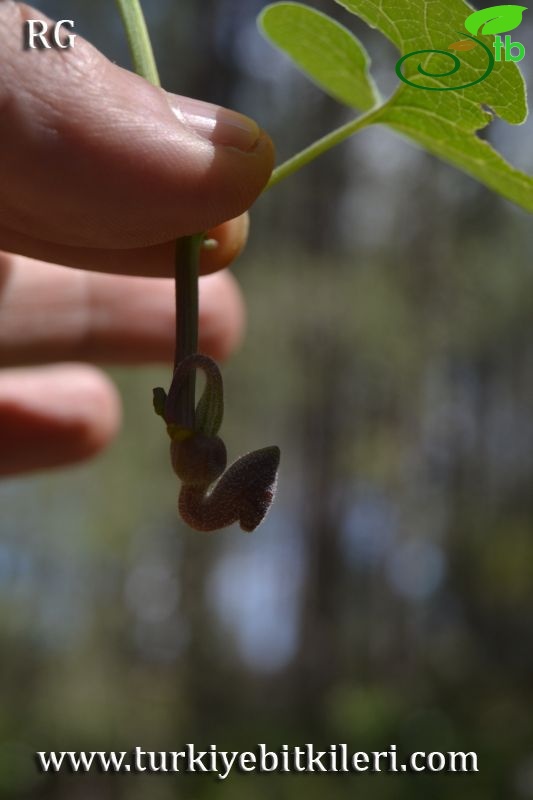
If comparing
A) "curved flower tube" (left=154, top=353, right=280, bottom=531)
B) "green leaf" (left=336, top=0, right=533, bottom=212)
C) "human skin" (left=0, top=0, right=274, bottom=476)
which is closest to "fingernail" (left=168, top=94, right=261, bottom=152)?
"human skin" (left=0, top=0, right=274, bottom=476)

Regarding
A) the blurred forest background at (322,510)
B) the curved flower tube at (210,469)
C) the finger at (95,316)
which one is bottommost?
the blurred forest background at (322,510)

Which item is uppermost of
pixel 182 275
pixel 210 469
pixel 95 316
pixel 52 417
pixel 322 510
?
pixel 182 275

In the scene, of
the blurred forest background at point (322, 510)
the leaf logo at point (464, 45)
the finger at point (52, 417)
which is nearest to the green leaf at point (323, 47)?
the leaf logo at point (464, 45)

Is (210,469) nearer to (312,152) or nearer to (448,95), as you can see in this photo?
(312,152)

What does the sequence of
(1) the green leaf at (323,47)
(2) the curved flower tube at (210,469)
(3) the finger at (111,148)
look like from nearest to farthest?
(2) the curved flower tube at (210,469), (3) the finger at (111,148), (1) the green leaf at (323,47)

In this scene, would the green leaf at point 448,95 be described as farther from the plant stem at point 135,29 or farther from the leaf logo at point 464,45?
the plant stem at point 135,29

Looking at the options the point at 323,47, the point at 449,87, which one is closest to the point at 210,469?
the point at 449,87

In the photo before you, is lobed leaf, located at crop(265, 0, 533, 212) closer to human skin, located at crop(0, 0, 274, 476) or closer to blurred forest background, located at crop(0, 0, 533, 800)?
human skin, located at crop(0, 0, 274, 476)
